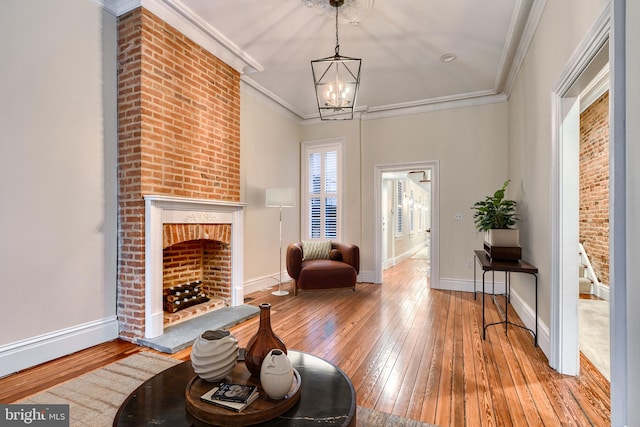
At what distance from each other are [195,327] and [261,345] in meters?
2.12

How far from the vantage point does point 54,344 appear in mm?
2449

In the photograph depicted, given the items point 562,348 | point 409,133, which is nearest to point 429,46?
point 409,133

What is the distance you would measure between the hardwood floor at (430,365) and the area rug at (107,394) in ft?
0.36

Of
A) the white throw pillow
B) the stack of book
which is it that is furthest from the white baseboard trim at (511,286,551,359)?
the white throw pillow

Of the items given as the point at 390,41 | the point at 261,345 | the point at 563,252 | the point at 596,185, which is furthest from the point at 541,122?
the point at 261,345

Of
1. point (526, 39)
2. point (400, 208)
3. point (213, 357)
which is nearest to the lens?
point (213, 357)

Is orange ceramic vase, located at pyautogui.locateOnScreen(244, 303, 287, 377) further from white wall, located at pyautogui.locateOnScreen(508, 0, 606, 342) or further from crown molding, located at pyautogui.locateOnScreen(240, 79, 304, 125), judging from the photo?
crown molding, located at pyautogui.locateOnScreen(240, 79, 304, 125)

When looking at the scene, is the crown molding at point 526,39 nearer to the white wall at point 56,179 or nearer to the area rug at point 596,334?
the area rug at point 596,334

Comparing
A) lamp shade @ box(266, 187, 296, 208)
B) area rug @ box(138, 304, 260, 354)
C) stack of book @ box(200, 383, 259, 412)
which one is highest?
lamp shade @ box(266, 187, 296, 208)

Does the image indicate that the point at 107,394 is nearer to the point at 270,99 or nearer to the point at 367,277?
the point at 367,277

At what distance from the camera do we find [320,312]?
374 centimetres

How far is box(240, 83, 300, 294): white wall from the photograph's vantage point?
457 centimetres

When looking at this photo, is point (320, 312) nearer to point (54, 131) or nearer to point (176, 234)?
point (176, 234)

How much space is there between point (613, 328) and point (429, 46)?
10.7ft
